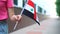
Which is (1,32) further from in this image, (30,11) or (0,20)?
(30,11)

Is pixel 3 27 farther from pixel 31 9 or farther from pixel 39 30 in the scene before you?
pixel 39 30

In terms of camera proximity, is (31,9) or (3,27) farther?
(31,9)

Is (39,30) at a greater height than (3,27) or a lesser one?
lesser

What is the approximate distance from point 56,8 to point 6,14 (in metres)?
17.2

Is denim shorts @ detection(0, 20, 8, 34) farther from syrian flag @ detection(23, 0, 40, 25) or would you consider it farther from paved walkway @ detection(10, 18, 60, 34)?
paved walkway @ detection(10, 18, 60, 34)

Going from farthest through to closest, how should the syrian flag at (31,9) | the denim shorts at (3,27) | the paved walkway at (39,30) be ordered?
the paved walkway at (39,30), the syrian flag at (31,9), the denim shorts at (3,27)

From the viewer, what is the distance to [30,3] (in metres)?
2.83

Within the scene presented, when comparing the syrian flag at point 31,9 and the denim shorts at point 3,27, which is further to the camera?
the syrian flag at point 31,9

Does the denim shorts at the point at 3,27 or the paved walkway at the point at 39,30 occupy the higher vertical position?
the denim shorts at the point at 3,27

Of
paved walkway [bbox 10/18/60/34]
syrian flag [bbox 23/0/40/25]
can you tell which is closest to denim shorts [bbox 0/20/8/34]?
→ syrian flag [bbox 23/0/40/25]

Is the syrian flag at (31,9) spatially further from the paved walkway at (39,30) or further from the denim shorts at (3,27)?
the paved walkway at (39,30)

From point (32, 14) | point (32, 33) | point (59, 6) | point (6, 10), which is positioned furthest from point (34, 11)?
point (59, 6)

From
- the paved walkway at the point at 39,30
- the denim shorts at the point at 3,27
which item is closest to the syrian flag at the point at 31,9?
the denim shorts at the point at 3,27

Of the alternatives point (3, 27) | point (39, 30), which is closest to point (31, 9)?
point (3, 27)
